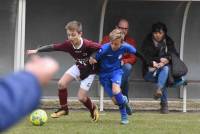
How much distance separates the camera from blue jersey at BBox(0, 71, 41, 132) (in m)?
0.89

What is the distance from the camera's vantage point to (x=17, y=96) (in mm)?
897

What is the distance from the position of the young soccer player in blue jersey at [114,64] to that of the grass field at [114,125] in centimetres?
35

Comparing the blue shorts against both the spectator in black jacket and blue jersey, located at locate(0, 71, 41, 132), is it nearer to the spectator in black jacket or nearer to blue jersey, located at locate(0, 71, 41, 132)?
the spectator in black jacket

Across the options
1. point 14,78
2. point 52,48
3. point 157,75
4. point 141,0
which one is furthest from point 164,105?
point 14,78

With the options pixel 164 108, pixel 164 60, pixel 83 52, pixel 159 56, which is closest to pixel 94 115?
pixel 83 52

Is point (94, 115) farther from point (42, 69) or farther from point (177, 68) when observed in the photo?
point (42, 69)

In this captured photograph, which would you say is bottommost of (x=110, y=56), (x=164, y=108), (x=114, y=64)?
(x=164, y=108)

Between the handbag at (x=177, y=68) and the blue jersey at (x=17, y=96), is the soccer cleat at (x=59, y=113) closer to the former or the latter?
the handbag at (x=177, y=68)

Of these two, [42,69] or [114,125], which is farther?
[114,125]

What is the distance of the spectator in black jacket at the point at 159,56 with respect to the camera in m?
9.52

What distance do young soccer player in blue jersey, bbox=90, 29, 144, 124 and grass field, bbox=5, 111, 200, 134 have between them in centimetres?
35

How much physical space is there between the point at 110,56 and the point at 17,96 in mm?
7144

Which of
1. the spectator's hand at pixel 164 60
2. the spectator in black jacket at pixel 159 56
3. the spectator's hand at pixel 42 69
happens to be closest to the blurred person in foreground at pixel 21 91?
the spectator's hand at pixel 42 69

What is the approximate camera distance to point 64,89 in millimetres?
8148
